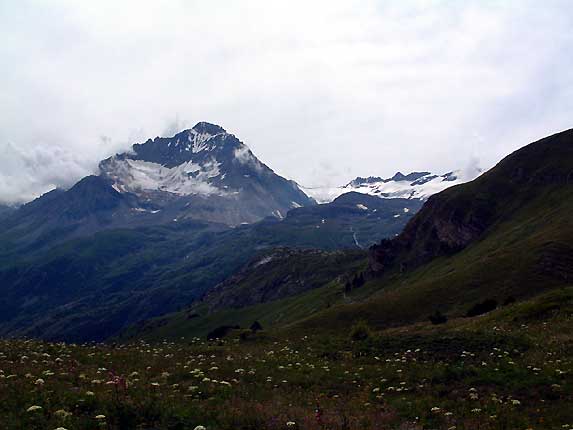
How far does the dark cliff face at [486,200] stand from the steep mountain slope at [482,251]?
34cm

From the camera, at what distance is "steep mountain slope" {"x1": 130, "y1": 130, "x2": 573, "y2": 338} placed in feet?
295

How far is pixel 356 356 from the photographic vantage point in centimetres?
3744

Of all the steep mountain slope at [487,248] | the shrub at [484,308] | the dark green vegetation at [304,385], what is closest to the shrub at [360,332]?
the dark green vegetation at [304,385]

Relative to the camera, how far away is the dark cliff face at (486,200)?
15900cm

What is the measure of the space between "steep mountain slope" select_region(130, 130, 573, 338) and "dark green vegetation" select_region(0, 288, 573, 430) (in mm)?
46634

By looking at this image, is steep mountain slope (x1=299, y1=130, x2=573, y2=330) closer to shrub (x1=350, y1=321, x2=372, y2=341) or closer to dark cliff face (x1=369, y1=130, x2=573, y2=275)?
dark cliff face (x1=369, y1=130, x2=573, y2=275)

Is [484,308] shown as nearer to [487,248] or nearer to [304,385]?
[304,385]

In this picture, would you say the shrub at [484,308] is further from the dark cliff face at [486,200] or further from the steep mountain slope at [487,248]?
the dark cliff face at [486,200]

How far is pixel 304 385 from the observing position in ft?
91.7

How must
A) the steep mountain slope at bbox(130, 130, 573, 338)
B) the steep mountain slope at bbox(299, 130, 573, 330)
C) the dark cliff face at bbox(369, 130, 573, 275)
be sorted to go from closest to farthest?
the steep mountain slope at bbox(130, 130, 573, 338), the steep mountain slope at bbox(299, 130, 573, 330), the dark cliff face at bbox(369, 130, 573, 275)

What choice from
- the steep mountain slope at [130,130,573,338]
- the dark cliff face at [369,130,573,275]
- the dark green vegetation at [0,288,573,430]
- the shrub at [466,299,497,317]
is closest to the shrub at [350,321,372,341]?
the dark green vegetation at [0,288,573,430]

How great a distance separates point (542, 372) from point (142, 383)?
65.3 feet

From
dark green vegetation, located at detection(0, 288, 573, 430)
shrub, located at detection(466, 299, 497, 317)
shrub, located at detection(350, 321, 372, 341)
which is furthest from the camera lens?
shrub, located at detection(466, 299, 497, 317)

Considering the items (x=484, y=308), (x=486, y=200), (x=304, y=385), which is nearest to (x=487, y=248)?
(x=486, y=200)
